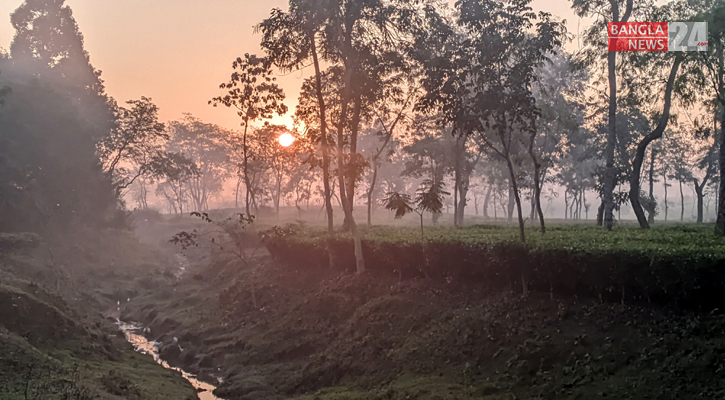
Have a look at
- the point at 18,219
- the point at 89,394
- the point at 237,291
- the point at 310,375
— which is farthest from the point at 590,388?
the point at 18,219

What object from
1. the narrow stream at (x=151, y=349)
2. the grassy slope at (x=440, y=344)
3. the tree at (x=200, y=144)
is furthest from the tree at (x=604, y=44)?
the tree at (x=200, y=144)

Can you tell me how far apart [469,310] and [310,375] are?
4.80 m

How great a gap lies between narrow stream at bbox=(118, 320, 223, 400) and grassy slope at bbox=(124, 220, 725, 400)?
0.48 metres

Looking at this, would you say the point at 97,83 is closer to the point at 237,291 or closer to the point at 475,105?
the point at 237,291

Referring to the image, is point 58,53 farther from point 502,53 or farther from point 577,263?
point 577,263

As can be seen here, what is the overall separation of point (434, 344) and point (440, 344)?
17 cm

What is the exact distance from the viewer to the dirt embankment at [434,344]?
825 centimetres

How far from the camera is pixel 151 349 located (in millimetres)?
18391

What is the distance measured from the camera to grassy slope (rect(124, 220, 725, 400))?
8.26 metres

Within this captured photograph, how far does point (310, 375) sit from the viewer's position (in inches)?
506

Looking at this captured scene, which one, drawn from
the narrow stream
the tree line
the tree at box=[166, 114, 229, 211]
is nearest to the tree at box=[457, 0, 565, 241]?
the tree line

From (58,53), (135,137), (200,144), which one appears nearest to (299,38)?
(135,137)

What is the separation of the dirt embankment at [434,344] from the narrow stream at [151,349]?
0.42 m

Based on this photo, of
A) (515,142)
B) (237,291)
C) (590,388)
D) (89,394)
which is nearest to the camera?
(590,388)
